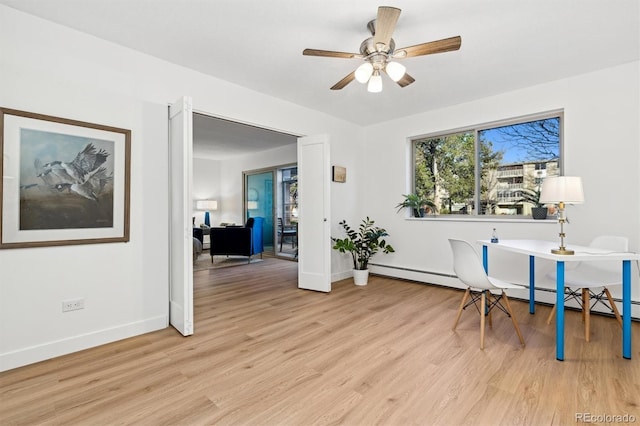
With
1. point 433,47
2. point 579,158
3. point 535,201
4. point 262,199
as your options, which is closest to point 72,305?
point 433,47

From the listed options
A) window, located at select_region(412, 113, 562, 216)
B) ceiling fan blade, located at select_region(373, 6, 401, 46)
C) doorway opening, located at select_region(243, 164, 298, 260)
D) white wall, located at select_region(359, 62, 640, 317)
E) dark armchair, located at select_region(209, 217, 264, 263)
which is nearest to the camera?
ceiling fan blade, located at select_region(373, 6, 401, 46)

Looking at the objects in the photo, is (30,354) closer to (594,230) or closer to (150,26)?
(150,26)

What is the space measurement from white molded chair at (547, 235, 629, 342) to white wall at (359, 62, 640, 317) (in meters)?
0.35

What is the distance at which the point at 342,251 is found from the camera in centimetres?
448

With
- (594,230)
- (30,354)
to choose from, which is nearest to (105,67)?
(30,354)

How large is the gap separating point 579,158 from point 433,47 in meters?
2.40

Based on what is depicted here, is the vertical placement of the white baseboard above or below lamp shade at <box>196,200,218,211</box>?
below

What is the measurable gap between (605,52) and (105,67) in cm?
448

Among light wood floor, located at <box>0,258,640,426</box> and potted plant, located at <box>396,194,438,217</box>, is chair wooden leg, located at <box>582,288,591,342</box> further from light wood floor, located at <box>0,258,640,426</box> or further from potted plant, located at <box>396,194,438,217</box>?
potted plant, located at <box>396,194,438,217</box>

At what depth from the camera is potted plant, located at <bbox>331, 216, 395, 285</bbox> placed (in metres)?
4.48

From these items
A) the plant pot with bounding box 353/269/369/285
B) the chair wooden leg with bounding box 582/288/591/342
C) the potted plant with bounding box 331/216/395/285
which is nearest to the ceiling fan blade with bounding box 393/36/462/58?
the chair wooden leg with bounding box 582/288/591/342

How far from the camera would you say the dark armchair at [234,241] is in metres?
6.46

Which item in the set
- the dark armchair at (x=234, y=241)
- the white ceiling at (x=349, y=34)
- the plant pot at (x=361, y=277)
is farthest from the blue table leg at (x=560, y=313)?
the dark armchair at (x=234, y=241)

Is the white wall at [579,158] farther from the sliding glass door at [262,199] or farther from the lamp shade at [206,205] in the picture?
the lamp shade at [206,205]
